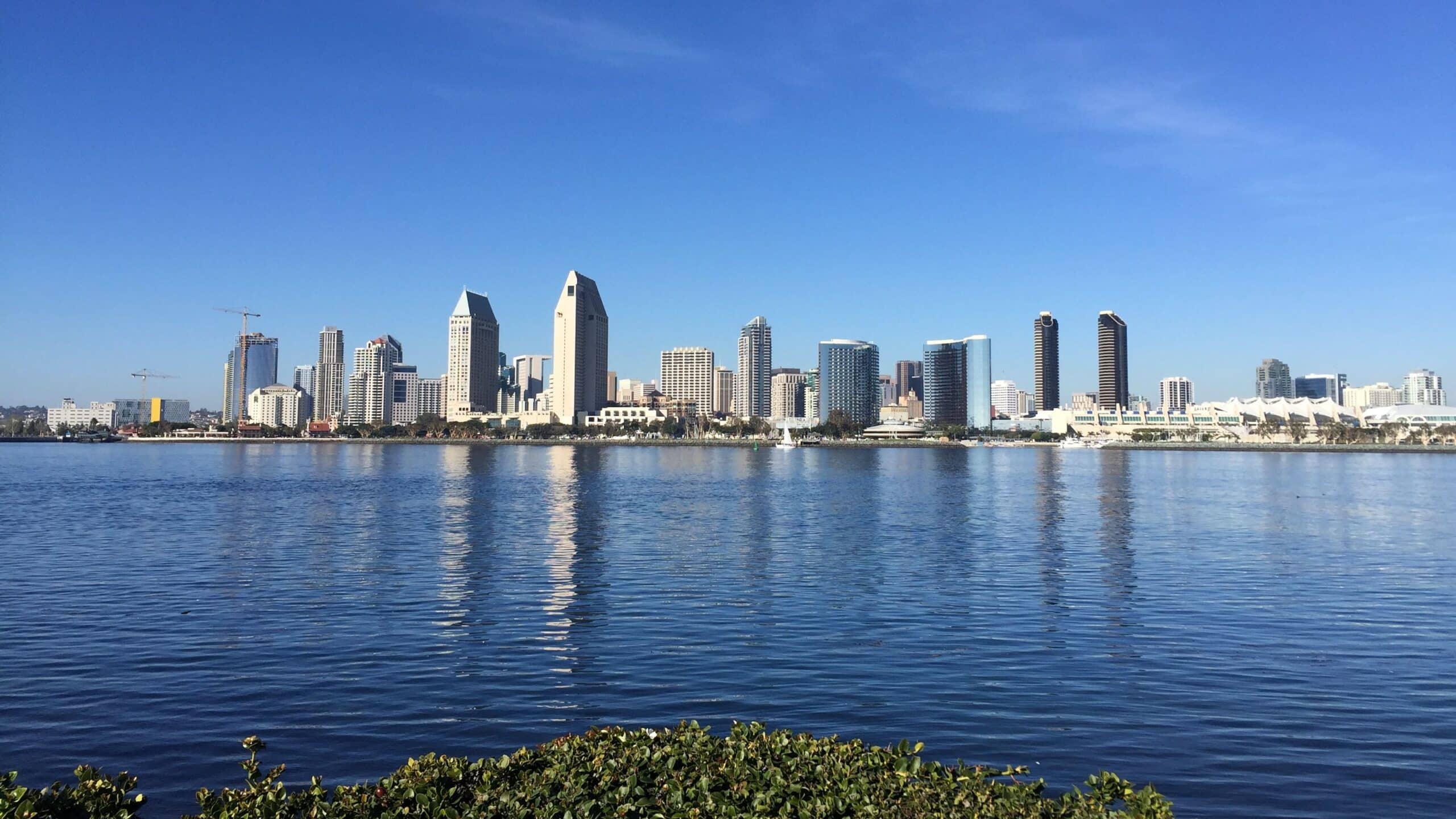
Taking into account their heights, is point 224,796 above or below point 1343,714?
above

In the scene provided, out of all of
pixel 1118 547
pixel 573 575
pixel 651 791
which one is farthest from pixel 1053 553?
pixel 651 791

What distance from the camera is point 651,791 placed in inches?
289

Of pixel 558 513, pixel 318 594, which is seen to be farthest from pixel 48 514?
pixel 318 594

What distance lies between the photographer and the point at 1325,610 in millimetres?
23656

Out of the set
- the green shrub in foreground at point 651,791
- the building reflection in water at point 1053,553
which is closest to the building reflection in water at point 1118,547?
the building reflection in water at point 1053,553

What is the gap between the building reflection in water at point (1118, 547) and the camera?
2431 centimetres

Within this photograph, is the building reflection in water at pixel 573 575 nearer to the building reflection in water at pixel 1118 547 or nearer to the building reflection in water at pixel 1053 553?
the building reflection in water at pixel 1053 553

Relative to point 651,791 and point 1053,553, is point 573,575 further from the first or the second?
point 651,791

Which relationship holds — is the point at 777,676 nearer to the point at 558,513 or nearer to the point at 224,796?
→ the point at 224,796

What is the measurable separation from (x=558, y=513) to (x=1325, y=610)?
37524 mm

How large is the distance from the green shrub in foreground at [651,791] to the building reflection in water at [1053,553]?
1503cm

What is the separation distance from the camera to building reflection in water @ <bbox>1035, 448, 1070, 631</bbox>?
23.6 meters

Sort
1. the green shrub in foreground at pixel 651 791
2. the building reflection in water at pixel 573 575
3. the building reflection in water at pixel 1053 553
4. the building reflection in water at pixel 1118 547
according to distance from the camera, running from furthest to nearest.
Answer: the building reflection in water at pixel 1118 547, the building reflection in water at pixel 1053 553, the building reflection in water at pixel 573 575, the green shrub in foreground at pixel 651 791

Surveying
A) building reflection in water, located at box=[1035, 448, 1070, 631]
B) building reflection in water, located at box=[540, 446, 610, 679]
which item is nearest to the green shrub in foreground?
building reflection in water, located at box=[540, 446, 610, 679]
